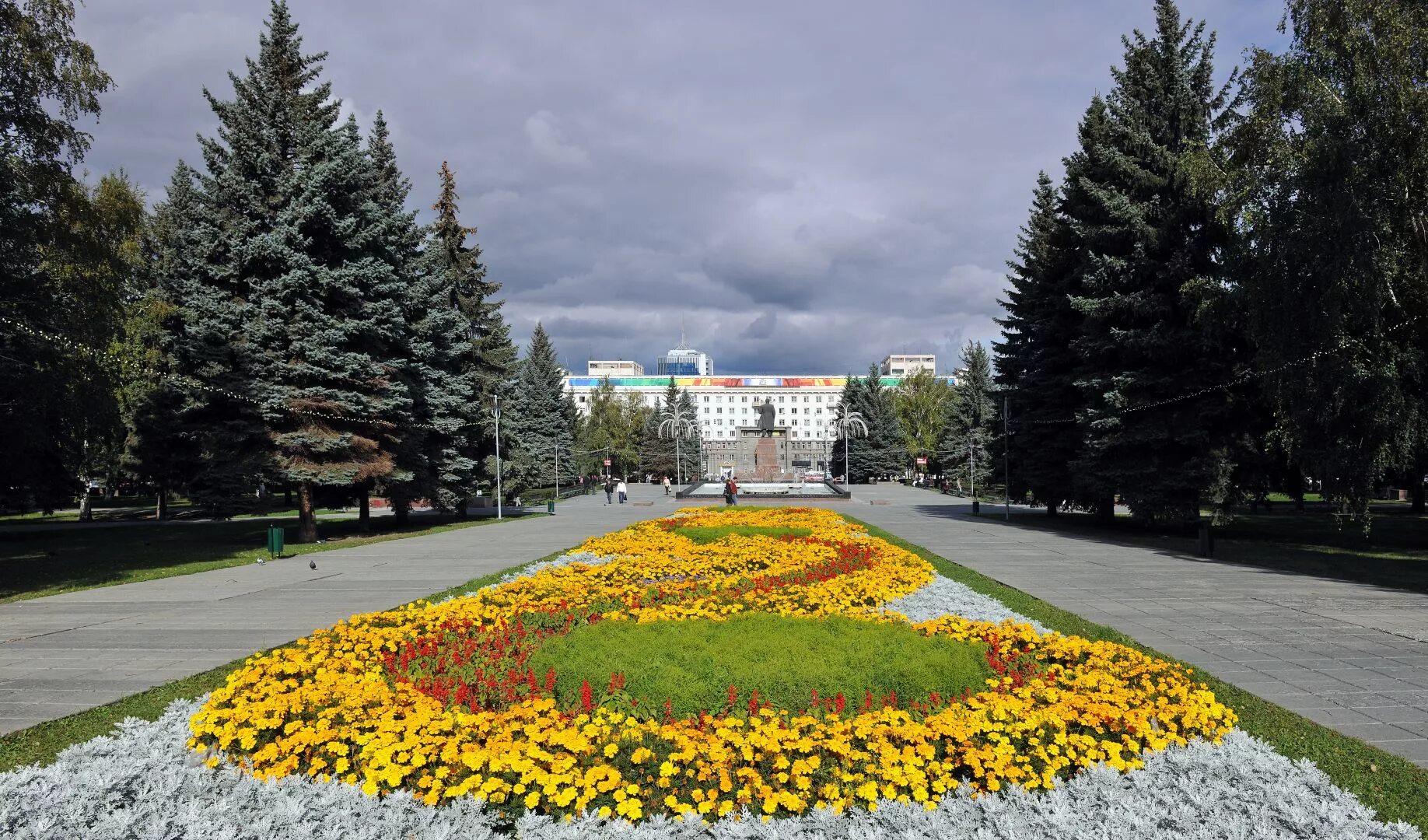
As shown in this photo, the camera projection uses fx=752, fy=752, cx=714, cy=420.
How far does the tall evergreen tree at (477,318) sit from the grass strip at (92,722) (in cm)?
2148

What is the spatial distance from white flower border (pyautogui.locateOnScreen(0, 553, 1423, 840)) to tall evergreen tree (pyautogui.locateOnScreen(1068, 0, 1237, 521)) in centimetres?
1677

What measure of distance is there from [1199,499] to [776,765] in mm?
19111

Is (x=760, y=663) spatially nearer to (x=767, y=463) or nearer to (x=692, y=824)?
(x=692, y=824)

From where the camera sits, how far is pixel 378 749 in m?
3.76

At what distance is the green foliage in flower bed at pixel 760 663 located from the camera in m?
4.77

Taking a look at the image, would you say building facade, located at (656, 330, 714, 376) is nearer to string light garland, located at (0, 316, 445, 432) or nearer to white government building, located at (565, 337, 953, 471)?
white government building, located at (565, 337, 953, 471)

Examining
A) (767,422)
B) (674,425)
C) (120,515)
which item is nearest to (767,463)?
(767,422)

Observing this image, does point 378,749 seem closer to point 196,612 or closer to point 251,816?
point 251,816

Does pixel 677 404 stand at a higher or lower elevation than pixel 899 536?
higher

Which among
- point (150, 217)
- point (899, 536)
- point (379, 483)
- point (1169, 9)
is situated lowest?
point (899, 536)

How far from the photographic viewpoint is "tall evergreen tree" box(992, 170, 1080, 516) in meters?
23.0

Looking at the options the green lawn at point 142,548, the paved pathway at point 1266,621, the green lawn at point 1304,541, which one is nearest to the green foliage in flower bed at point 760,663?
the paved pathway at point 1266,621

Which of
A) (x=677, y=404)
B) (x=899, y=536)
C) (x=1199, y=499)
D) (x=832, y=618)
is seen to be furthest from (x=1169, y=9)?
(x=677, y=404)

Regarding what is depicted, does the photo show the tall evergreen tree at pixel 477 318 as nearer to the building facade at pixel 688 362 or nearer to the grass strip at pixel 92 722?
the grass strip at pixel 92 722
